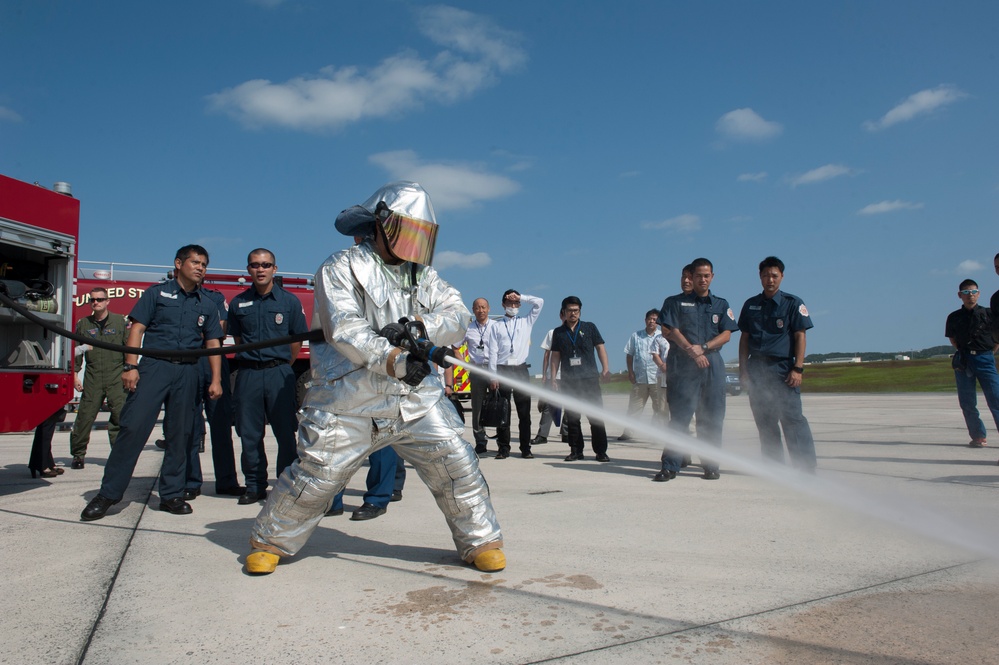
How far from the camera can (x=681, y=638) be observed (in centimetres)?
252

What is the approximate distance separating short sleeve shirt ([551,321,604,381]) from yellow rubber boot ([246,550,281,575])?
4786 millimetres

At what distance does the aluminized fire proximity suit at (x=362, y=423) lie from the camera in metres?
3.36

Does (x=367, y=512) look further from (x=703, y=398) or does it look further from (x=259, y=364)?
(x=703, y=398)

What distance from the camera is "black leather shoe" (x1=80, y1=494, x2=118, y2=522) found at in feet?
15.2

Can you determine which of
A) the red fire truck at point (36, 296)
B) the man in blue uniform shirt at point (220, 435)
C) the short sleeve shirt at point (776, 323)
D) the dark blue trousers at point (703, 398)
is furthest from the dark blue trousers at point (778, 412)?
the red fire truck at point (36, 296)

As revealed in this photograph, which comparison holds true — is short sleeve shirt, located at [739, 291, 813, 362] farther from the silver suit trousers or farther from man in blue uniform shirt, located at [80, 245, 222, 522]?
man in blue uniform shirt, located at [80, 245, 222, 522]

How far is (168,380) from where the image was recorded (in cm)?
498

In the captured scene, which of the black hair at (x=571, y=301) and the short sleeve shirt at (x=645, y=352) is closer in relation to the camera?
the black hair at (x=571, y=301)

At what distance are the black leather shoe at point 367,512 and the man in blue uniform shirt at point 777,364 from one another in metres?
3.29

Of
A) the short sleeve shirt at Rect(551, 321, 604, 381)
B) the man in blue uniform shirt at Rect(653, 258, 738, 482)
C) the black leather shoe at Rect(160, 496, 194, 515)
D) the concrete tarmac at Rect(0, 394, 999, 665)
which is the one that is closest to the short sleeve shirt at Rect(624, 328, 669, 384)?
the short sleeve shirt at Rect(551, 321, 604, 381)

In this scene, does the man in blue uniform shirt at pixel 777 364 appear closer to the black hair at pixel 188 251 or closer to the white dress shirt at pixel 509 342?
the white dress shirt at pixel 509 342

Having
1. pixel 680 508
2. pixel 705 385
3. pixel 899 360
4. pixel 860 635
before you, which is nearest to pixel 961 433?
pixel 705 385

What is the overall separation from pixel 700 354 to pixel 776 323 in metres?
0.68

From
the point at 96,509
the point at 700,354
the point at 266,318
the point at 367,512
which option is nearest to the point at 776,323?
the point at 700,354
